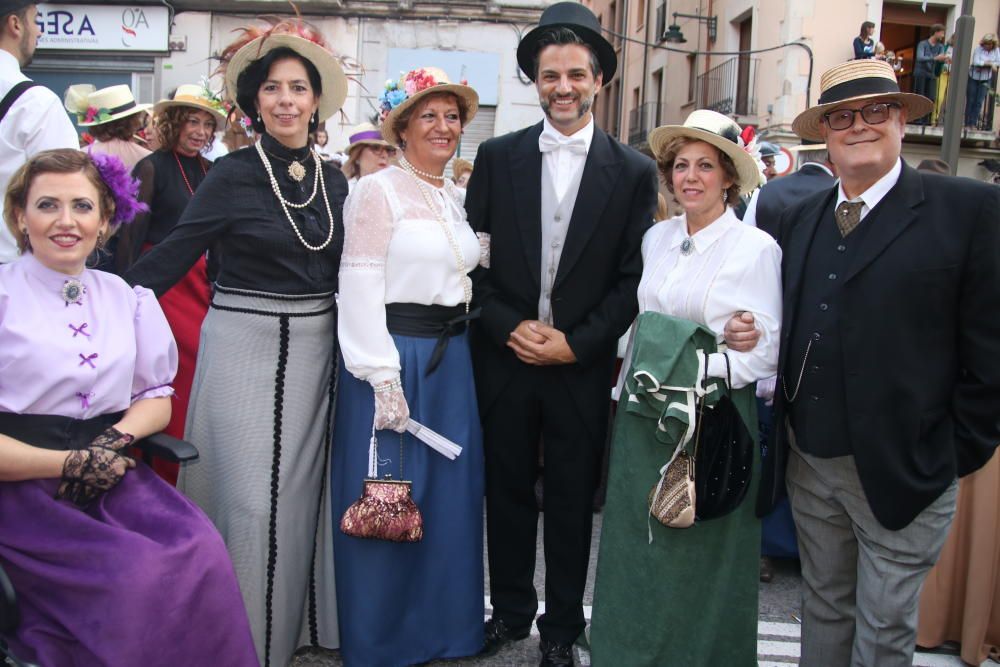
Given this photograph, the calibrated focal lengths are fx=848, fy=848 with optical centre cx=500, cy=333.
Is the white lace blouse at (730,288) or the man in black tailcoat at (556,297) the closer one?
the white lace blouse at (730,288)

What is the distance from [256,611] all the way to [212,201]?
1.43 meters

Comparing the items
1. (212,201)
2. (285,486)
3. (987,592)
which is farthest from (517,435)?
(987,592)

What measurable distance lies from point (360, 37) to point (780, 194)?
33.5 feet

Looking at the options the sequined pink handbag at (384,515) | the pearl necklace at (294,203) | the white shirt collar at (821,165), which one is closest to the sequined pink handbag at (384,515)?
the sequined pink handbag at (384,515)

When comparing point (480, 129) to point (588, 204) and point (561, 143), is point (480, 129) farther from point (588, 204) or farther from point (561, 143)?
point (588, 204)

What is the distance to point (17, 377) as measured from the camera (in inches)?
92.4

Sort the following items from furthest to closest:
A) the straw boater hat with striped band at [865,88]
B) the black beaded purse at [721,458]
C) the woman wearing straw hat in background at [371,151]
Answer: the woman wearing straw hat in background at [371,151]
the black beaded purse at [721,458]
the straw boater hat with striped band at [865,88]

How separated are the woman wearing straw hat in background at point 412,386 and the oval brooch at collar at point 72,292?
2.71 ft

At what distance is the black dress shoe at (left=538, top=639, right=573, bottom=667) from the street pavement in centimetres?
11

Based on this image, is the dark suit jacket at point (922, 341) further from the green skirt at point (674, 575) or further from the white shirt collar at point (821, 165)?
the white shirt collar at point (821, 165)

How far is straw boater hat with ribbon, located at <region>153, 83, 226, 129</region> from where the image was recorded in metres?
4.59

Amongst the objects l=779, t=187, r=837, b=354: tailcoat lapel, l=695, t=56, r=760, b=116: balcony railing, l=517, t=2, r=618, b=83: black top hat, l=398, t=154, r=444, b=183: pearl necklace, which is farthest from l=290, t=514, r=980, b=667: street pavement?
l=695, t=56, r=760, b=116: balcony railing

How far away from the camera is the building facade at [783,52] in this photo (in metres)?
15.8

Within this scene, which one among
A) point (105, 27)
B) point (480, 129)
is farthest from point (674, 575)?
point (105, 27)
